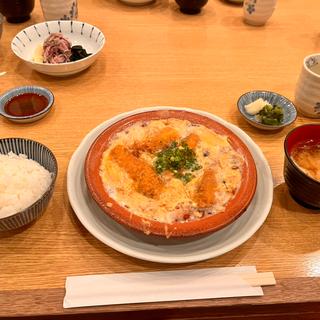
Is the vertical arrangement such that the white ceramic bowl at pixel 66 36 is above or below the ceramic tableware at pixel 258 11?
below

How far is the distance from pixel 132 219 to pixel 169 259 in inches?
5.5

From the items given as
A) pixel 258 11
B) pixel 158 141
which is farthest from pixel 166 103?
pixel 258 11

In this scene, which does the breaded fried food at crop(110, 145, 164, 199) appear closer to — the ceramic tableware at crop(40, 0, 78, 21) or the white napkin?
the white napkin

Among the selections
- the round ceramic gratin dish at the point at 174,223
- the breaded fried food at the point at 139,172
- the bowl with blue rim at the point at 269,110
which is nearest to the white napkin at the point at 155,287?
the round ceramic gratin dish at the point at 174,223

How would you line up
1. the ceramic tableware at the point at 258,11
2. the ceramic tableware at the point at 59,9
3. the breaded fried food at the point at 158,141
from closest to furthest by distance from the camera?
the breaded fried food at the point at 158,141, the ceramic tableware at the point at 59,9, the ceramic tableware at the point at 258,11

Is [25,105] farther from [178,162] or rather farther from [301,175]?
[301,175]

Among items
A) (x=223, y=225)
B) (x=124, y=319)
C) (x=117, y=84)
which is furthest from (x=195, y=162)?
(x=117, y=84)

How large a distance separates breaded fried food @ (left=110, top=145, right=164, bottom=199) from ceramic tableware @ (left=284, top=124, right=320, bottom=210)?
15.4 inches

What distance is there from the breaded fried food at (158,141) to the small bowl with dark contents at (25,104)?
47 cm

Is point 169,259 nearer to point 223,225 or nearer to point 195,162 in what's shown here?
point 223,225

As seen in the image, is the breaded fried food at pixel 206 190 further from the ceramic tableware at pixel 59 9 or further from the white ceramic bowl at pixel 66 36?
the ceramic tableware at pixel 59 9

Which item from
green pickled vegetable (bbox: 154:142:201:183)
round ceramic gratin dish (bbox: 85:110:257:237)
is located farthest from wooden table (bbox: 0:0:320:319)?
green pickled vegetable (bbox: 154:142:201:183)

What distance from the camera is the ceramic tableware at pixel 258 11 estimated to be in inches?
81.7

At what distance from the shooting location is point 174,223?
936 millimetres
